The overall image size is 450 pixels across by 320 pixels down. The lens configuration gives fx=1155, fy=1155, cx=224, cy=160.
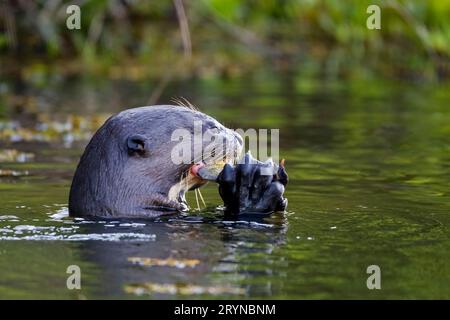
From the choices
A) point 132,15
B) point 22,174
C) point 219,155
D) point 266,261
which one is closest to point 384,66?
point 132,15

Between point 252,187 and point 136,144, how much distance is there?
28.4 inches

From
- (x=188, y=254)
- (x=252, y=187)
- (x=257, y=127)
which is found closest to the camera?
(x=188, y=254)

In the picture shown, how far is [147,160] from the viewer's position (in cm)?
675

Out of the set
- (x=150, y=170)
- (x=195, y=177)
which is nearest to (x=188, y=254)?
(x=150, y=170)

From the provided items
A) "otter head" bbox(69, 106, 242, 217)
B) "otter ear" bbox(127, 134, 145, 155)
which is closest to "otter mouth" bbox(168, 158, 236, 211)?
"otter head" bbox(69, 106, 242, 217)

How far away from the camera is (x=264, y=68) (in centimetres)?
1953

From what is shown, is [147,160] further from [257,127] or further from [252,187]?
[257,127]

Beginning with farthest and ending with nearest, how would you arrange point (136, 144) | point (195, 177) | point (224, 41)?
point (224, 41) < point (195, 177) < point (136, 144)

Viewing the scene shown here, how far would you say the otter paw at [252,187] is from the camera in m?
6.48

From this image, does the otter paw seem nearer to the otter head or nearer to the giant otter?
the giant otter

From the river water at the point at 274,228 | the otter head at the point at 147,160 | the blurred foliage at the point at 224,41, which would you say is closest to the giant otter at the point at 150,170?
the otter head at the point at 147,160

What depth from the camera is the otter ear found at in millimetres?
6656
